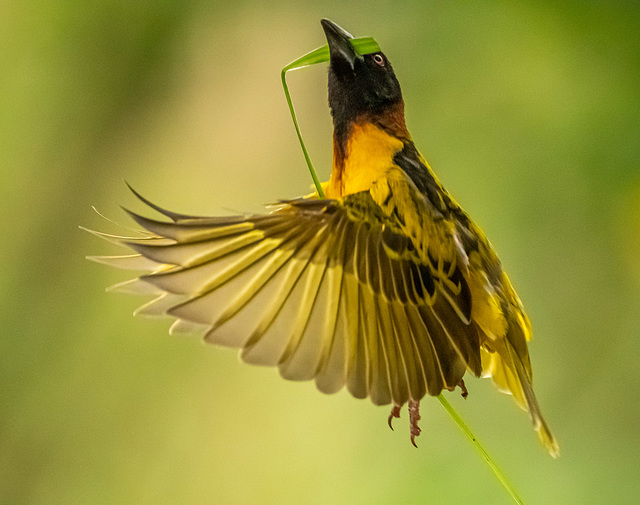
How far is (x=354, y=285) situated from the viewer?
1.00 m

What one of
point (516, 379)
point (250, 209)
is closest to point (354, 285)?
point (516, 379)

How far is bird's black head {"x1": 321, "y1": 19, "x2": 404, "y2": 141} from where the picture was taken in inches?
50.0

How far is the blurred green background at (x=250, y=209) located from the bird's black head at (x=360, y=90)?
1364 millimetres

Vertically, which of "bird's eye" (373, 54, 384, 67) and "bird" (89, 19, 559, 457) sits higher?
"bird's eye" (373, 54, 384, 67)

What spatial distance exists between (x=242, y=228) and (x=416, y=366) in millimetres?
318

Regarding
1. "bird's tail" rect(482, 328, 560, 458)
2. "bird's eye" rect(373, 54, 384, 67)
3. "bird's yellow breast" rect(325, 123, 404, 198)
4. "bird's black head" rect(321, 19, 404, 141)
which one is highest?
"bird's eye" rect(373, 54, 384, 67)

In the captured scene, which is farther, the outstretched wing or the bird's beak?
the bird's beak

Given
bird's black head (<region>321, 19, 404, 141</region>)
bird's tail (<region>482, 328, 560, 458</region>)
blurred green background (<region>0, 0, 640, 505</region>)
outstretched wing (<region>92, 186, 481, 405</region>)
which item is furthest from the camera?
blurred green background (<region>0, 0, 640, 505</region>)

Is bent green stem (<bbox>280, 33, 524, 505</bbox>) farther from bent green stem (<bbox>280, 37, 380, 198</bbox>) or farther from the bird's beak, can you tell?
the bird's beak

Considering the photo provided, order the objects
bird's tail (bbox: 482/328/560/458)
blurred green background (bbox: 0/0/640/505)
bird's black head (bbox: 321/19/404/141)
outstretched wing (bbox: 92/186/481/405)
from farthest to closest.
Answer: blurred green background (bbox: 0/0/640/505) < bird's black head (bbox: 321/19/404/141) < bird's tail (bbox: 482/328/560/458) < outstretched wing (bbox: 92/186/481/405)

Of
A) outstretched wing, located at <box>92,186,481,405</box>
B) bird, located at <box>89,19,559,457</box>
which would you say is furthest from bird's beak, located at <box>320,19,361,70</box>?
outstretched wing, located at <box>92,186,481,405</box>

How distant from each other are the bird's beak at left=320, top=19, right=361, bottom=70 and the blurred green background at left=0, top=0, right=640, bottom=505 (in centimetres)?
145

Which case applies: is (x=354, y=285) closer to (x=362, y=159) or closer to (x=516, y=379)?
(x=362, y=159)

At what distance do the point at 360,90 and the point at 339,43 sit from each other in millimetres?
127
